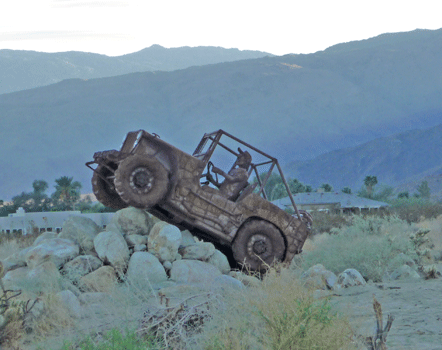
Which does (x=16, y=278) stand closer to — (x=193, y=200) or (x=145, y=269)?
(x=145, y=269)

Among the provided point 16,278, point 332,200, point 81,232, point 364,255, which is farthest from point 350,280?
point 332,200

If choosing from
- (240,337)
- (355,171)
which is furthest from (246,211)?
(355,171)

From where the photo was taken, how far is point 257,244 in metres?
13.4

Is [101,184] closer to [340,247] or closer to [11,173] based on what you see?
[340,247]

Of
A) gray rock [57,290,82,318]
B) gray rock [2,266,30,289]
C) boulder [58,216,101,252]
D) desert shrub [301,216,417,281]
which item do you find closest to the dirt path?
desert shrub [301,216,417,281]

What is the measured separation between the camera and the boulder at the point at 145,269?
1123 cm

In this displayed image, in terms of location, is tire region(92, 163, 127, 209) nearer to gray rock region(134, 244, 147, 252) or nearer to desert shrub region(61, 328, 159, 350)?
gray rock region(134, 244, 147, 252)

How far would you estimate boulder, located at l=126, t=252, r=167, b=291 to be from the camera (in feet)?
36.9

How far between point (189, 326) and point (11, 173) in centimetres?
17399

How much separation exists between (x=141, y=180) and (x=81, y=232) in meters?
1.83

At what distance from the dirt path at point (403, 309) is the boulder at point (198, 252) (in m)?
2.89

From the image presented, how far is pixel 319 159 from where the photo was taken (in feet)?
509

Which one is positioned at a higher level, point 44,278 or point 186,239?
point 186,239

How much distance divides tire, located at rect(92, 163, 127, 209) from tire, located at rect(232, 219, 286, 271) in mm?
3081
